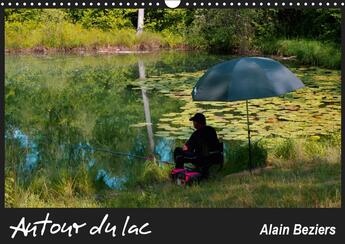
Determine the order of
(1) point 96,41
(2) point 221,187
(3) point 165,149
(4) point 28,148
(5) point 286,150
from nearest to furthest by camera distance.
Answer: (2) point 221,187 → (5) point 286,150 → (3) point 165,149 → (4) point 28,148 → (1) point 96,41

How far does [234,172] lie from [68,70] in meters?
13.7

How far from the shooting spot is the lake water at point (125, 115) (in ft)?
27.4

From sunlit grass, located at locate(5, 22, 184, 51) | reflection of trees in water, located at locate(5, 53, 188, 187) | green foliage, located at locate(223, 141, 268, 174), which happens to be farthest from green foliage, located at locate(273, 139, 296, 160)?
sunlit grass, located at locate(5, 22, 184, 51)

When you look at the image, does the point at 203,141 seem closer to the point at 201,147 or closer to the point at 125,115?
the point at 201,147

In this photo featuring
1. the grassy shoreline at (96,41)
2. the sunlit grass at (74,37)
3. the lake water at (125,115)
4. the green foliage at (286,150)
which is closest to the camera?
the green foliage at (286,150)

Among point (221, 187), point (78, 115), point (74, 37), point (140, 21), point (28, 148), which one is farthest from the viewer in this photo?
point (140, 21)

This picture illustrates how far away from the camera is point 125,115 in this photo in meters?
11.4

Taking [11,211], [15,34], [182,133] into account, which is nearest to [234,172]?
[182,133]

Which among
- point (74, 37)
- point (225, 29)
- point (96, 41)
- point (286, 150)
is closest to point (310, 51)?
point (225, 29)

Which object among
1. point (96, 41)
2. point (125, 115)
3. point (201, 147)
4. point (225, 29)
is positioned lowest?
point (125, 115)

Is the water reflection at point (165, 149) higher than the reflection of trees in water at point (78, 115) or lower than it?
higher

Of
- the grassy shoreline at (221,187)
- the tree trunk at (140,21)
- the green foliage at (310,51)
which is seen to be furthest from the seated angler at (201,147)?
the tree trunk at (140,21)

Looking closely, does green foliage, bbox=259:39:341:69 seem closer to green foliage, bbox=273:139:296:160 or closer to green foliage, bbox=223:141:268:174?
green foliage, bbox=273:139:296:160

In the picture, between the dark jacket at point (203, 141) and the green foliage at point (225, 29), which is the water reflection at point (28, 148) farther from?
the green foliage at point (225, 29)
